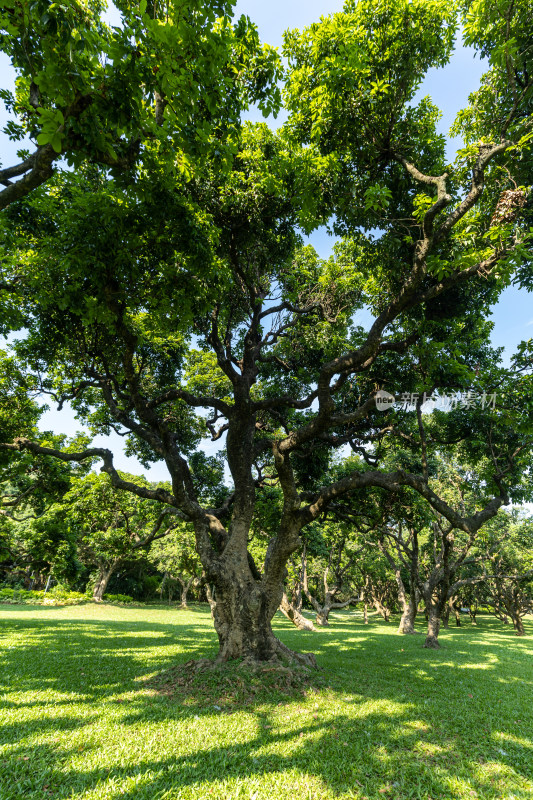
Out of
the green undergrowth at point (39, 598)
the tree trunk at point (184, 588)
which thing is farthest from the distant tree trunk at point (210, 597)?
the tree trunk at point (184, 588)

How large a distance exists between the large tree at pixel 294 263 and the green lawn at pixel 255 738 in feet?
7.56

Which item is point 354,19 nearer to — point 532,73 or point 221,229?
point 532,73

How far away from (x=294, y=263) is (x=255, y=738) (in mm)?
10674

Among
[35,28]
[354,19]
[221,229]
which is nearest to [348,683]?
[221,229]

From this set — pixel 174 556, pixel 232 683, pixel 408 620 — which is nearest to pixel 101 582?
pixel 174 556

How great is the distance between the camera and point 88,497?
1802 centimetres

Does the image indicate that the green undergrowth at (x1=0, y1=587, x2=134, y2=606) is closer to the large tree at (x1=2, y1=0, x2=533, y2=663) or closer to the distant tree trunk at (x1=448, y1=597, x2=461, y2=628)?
the large tree at (x1=2, y1=0, x2=533, y2=663)

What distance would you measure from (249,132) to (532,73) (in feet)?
16.0

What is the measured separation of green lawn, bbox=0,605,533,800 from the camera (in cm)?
345

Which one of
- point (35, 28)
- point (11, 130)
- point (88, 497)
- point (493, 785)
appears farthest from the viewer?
point (88, 497)

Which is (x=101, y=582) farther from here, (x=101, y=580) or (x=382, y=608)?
(x=382, y=608)

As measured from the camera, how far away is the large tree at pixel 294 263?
18.5ft

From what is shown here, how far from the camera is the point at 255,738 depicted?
4461mm

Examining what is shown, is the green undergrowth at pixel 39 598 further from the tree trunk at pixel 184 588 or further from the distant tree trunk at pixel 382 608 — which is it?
the distant tree trunk at pixel 382 608
